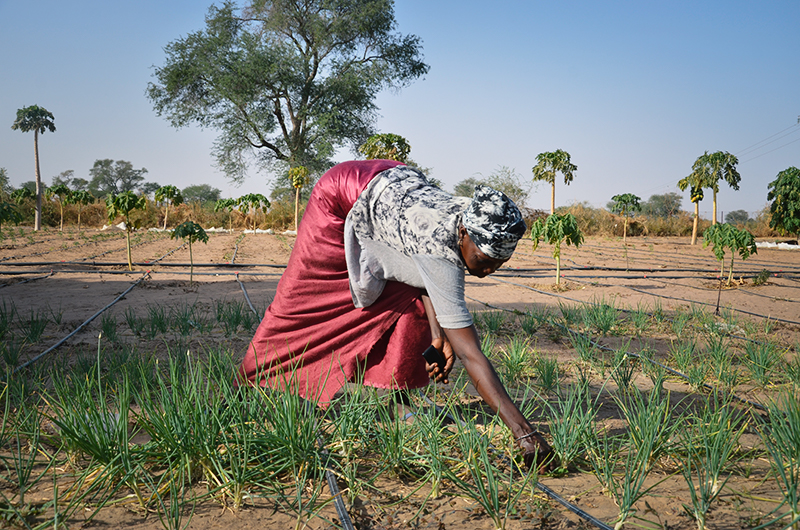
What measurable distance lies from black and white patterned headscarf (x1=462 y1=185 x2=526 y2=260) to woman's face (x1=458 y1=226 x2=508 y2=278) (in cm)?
2

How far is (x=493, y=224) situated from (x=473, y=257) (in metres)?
0.14

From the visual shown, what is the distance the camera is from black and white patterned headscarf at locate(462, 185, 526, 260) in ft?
5.05

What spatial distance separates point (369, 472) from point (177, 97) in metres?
28.2

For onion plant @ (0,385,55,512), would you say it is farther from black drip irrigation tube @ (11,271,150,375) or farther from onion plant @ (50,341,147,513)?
black drip irrigation tube @ (11,271,150,375)

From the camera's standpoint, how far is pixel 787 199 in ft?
67.5

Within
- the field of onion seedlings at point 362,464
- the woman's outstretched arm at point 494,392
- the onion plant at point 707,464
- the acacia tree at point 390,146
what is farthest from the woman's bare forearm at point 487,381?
the acacia tree at point 390,146

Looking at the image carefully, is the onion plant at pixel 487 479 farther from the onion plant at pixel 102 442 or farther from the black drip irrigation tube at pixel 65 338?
the black drip irrigation tube at pixel 65 338

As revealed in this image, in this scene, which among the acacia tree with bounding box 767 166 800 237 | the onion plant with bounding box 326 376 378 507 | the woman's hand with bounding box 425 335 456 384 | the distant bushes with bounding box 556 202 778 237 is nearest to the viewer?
the onion plant with bounding box 326 376 378 507

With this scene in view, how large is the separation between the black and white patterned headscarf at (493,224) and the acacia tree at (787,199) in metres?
24.4

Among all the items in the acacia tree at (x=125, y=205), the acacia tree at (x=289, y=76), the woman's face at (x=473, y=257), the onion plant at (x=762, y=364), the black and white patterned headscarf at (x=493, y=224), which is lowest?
the onion plant at (x=762, y=364)

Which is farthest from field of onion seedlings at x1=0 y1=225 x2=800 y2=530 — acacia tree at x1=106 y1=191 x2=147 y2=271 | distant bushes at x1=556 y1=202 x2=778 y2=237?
distant bushes at x1=556 y1=202 x2=778 y2=237

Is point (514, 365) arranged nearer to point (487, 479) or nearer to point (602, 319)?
point (487, 479)

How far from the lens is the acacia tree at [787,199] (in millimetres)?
20156

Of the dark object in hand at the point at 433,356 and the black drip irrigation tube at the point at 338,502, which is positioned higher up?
the dark object in hand at the point at 433,356
